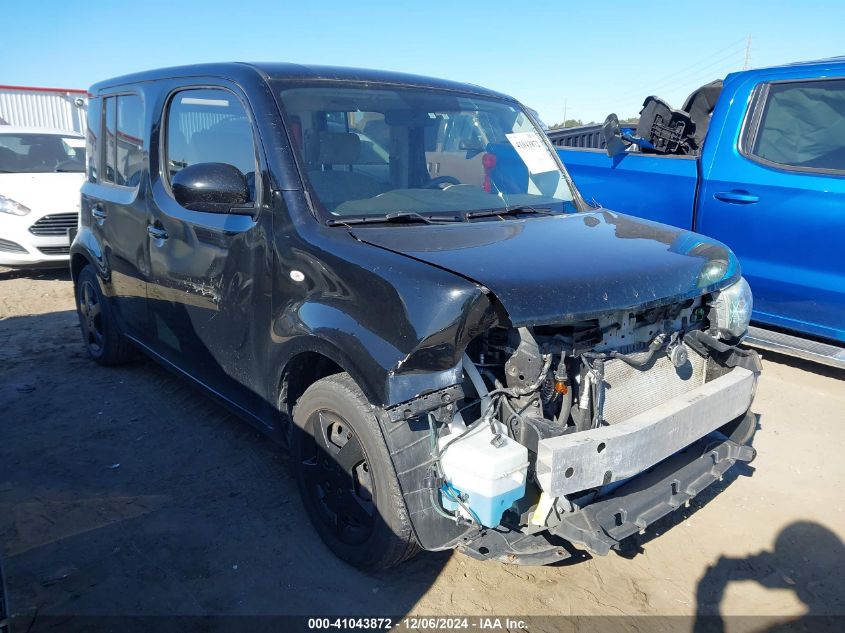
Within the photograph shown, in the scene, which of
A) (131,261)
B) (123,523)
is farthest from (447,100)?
(123,523)

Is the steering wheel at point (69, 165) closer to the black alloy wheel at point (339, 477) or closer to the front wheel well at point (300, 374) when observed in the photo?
the front wheel well at point (300, 374)

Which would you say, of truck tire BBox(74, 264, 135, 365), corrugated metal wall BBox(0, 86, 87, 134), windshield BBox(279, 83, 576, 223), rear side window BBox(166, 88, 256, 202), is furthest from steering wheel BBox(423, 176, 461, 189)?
corrugated metal wall BBox(0, 86, 87, 134)

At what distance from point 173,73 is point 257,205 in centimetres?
128

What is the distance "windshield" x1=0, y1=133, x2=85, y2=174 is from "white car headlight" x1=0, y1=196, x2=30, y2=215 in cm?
79

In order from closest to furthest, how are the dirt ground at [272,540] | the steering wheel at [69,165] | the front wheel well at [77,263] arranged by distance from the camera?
the dirt ground at [272,540], the front wheel well at [77,263], the steering wheel at [69,165]

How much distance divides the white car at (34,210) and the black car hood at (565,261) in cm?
668

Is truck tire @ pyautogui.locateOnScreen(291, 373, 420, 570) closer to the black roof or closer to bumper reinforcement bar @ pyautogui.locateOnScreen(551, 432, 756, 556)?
bumper reinforcement bar @ pyautogui.locateOnScreen(551, 432, 756, 556)

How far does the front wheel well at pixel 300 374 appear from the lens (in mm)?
2756

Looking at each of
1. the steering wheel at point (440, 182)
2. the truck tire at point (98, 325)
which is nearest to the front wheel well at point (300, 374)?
the steering wheel at point (440, 182)

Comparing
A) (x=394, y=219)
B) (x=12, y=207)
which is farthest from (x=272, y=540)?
(x=12, y=207)

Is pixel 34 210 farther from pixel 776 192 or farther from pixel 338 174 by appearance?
pixel 776 192

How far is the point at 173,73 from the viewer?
11.8 feet

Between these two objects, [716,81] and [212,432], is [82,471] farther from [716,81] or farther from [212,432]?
[716,81]

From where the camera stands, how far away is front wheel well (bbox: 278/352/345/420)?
9.04 feet
